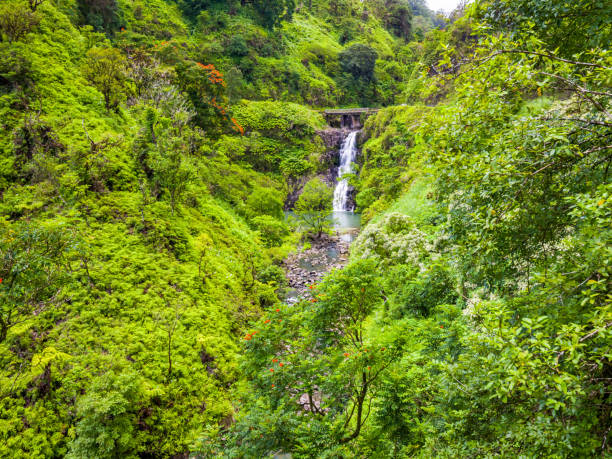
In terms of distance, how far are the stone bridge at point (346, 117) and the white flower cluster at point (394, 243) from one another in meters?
32.6

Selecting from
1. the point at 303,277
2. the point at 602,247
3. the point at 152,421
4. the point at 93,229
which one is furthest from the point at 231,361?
the point at 303,277

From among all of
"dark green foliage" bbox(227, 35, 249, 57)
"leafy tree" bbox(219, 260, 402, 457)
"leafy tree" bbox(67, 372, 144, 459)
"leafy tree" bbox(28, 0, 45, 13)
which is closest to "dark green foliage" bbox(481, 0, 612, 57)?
"leafy tree" bbox(219, 260, 402, 457)

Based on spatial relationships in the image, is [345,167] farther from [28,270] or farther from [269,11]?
[28,270]

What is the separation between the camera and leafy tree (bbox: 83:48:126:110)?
11680 millimetres

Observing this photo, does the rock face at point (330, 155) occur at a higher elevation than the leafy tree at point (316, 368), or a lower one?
higher

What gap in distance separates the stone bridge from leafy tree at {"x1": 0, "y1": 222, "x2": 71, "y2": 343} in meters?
39.1

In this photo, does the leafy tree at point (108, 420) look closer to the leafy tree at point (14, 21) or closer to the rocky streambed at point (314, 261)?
the rocky streambed at point (314, 261)

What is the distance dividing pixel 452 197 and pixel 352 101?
50.0m

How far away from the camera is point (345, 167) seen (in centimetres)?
3544

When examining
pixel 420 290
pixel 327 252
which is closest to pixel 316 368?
pixel 420 290

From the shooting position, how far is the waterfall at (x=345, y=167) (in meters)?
33.7

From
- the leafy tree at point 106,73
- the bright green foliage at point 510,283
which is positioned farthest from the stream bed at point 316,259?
the leafy tree at point 106,73

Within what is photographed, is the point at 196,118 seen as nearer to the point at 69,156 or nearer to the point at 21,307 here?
the point at 69,156

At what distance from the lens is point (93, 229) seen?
26.6 feet
